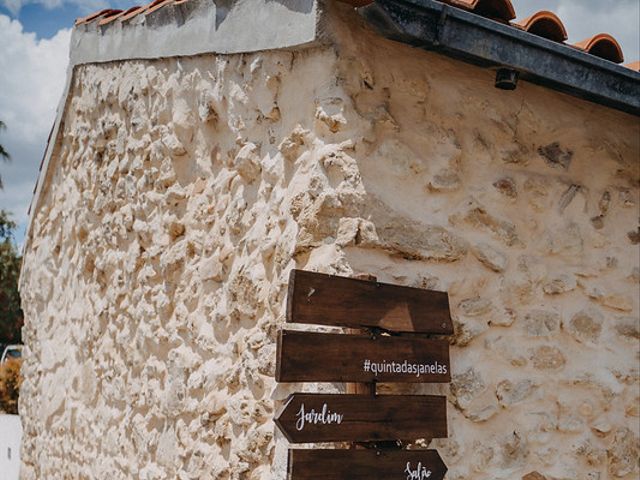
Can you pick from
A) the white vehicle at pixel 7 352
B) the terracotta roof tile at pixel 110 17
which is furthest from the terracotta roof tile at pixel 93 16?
the white vehicle at pixel 7 352

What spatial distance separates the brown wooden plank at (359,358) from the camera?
8.35 feet

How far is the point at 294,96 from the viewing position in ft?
10.5

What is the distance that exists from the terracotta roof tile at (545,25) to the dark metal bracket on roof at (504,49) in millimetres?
102

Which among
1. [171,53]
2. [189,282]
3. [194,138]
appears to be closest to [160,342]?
[189,282]

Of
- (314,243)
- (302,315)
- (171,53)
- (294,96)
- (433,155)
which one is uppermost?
(171,53)

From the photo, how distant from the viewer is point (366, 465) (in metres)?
2.64

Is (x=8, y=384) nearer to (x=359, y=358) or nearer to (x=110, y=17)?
(x=110, y=17)

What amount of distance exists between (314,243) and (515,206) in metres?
0.98

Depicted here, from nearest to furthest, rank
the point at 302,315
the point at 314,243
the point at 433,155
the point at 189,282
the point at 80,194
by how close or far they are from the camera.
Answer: the point at 302,315 → the point at 314,243 → the point at 433,155 → the point at 189,282 → the point at 80,194

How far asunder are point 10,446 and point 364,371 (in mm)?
5852

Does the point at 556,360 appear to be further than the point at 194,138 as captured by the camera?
No

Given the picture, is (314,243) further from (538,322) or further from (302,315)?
(538,322)

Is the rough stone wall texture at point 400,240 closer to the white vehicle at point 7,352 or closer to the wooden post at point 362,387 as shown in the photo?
the wooden post at point 362,387

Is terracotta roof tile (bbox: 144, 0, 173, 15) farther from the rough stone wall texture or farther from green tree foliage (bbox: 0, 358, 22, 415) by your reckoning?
green tree foliage (bbox: 0, 358, 22, 415)
